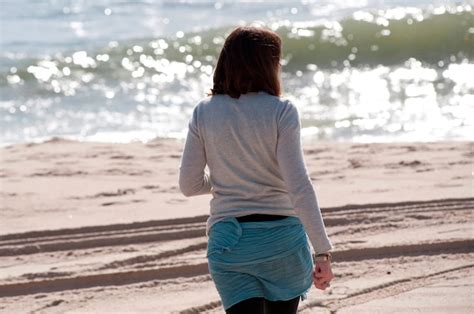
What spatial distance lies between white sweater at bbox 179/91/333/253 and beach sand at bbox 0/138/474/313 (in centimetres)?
173

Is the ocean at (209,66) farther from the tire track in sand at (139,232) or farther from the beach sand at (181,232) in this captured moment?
the tire track in sand at (139,232)

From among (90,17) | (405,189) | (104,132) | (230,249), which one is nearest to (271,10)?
(90,17)

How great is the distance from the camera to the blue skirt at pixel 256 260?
10.9 ft

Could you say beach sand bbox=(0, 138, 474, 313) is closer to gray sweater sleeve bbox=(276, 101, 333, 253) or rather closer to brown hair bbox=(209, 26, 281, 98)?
gray sweater sleeve bbox=(276, 101, 333, 253)

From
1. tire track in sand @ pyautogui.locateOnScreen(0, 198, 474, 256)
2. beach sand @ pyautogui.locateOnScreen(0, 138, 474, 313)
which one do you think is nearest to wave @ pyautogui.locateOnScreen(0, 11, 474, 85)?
beach sand @ pyautogui.locateOnScreen(0, 138, 474, 313)

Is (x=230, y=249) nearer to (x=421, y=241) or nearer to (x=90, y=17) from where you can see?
(x=421, y=241)

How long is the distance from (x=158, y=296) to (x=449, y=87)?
319 inches

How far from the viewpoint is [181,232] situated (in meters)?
6.33

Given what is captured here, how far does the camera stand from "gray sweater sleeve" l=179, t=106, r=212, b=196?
11.0ft

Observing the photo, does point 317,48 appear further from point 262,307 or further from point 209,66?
point 262,307

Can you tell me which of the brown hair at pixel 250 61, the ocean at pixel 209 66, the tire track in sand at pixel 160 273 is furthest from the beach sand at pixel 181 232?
the ocean at pixel 209 66

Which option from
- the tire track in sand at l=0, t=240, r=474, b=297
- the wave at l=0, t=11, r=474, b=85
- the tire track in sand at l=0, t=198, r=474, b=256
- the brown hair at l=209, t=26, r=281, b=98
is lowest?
the tire track in sand at l=0, t=240, r=474, b=297

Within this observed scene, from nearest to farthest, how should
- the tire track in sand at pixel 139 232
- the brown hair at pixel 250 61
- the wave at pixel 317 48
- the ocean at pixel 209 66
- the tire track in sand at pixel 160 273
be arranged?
the brown hair at pixel 250 61, the tire track in sand at pixel 160 273, the tire track in sand at pixel 139 232, the ocean at pixel 209 66, the wave at pixel 317 48

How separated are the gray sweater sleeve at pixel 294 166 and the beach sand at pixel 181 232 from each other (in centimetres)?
179
